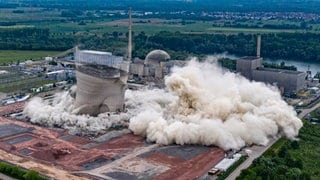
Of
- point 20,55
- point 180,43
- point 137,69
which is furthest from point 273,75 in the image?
point 20,55

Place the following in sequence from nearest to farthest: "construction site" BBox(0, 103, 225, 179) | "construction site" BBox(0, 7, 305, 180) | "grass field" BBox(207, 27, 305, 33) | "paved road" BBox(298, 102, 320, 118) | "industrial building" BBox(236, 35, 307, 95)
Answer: "construction site" BBox(0, 103, 225, 179) → "construction site" BBox(0, 7, 305, 180) → "paved road" BBox(298, 102, 320, 118) → "industrial building" BBox(236, 35, 307, 95) → "grass field" BBox(207, 27, 305, 33)

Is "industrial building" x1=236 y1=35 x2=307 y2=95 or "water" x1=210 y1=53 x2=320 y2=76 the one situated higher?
"industrial building" x1=236 y1=35 x2=307 y2=95

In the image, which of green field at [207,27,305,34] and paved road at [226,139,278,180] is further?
green field at [207,27,305,34]

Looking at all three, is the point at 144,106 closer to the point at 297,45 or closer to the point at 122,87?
the point at 122,87

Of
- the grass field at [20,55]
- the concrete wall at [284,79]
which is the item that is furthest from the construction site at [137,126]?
the grass field at [20,55]

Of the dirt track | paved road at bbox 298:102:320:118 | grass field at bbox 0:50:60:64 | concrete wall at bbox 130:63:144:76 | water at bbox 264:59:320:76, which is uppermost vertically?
concrete wall at bbox 130:63:144:76

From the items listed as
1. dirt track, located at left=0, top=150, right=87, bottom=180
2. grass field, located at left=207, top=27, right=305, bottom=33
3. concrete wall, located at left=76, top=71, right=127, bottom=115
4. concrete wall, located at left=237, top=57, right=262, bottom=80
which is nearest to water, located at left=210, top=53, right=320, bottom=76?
concrete wall, located at left=237, top=57, right=262, bottom=80

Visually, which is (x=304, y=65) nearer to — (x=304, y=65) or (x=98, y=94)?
(x=304, y=65)

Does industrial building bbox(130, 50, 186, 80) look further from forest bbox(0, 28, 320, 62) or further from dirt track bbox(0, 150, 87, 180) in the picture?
dirt track bbox(0, 150, 87, 180)

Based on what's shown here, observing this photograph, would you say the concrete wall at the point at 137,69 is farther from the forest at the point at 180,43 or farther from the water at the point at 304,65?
the water at the point at 304,65
